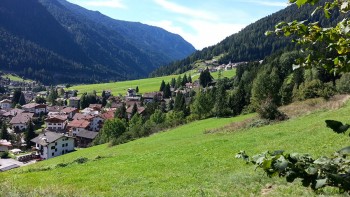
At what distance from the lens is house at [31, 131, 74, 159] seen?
291 feet

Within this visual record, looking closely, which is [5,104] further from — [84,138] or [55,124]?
[84,138]

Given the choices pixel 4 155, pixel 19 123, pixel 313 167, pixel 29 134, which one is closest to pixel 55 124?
pixel 19 123

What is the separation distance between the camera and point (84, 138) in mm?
110312

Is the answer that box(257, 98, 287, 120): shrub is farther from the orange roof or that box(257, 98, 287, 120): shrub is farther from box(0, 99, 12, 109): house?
box(0, 99, 12, 109): house

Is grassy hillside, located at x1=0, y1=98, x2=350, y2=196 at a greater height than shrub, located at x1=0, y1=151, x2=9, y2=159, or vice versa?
grassy hillside, located at x1=0, y1=98, x2=350, y2=196

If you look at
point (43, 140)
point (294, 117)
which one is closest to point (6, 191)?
point (294, 117)

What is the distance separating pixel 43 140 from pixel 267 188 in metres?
84.4

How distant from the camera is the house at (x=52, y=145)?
88.8 meters

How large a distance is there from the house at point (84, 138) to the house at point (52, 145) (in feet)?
40.4

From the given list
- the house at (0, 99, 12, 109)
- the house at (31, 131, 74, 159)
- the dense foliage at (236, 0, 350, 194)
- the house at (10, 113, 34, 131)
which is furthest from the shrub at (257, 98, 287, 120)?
the house at (0, 99, 12, 109)

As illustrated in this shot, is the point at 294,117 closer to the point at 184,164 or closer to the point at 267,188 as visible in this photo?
the point at 184,164

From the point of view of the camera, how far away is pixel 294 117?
38062mm

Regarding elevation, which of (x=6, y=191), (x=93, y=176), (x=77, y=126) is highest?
(x=6, y=191)

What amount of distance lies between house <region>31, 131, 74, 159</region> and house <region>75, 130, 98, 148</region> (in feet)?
40.4
